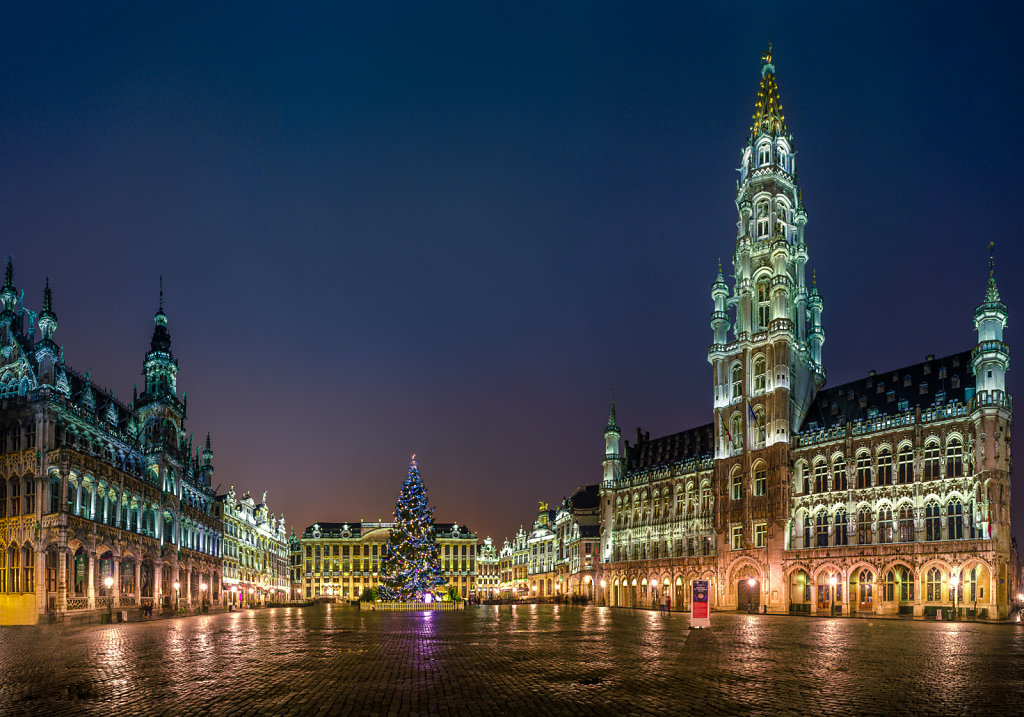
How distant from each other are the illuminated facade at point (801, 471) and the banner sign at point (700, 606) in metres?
28.7

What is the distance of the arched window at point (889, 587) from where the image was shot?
2574 inches

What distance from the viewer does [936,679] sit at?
794 inches

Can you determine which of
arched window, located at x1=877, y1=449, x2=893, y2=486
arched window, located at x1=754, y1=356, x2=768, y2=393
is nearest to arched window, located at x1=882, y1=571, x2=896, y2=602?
arched window, located at x1=877, y1=449, x2=893, y2=486

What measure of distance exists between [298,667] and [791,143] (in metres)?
83.3

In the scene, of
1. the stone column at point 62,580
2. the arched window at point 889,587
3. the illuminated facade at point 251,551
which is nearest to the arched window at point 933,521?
the arched window at point 889,587

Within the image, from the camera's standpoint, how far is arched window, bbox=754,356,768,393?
8088cm

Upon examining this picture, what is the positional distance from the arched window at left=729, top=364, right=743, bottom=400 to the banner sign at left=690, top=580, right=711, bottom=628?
1753 inches

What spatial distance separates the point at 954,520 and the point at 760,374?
23356mm

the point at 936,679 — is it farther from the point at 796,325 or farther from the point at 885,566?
the point at 796,325

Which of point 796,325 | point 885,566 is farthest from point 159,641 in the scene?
point 796,325

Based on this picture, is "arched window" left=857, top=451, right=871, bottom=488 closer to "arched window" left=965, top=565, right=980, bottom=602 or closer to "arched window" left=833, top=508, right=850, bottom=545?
"arched window" left=833, top=508, right=850, bottom=545

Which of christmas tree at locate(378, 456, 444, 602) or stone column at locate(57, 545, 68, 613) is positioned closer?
stone column at locate(57, 545, 68, 613)

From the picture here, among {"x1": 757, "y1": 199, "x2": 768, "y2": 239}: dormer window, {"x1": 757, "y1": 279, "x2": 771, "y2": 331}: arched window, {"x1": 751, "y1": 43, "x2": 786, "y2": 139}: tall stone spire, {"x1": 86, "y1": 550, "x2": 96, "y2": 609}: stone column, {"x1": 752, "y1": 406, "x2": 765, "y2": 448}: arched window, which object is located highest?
{"x1": 751, "y1": 43, "x2": 786, "y2": 139}: tall stone spire

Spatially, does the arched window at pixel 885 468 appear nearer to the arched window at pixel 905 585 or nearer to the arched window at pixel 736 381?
the arched window at pixel 905 585
